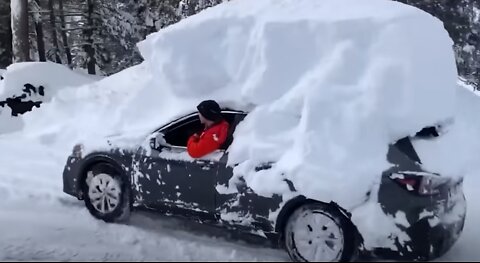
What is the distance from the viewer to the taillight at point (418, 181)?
5.00 meters

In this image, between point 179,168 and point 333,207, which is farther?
point 179,168

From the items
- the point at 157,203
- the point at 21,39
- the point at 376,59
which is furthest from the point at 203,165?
the point at 21,39

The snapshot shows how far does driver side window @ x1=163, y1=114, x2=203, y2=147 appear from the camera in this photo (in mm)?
6383

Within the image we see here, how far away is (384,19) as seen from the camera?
5.99 metres

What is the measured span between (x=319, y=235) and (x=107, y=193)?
8.12ft

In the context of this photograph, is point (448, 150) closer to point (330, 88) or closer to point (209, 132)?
point (330, 88)

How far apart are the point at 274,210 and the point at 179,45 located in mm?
2827

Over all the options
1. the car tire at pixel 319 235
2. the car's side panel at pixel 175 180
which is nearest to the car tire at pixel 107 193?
the car's side panel at pixel 175 180

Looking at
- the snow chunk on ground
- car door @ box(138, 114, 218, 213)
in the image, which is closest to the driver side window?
car door @ box(138, 114, 218, 213)

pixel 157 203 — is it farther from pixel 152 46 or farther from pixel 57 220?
pixel 152 46

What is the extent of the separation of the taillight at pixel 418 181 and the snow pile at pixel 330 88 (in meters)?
0.17

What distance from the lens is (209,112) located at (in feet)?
19.6

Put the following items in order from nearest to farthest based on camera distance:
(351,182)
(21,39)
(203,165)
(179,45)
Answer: (351,182), (203,165), (179,45), (21,39)

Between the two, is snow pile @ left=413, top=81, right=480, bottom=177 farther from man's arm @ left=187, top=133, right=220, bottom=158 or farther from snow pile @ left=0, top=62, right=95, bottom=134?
snow pile @ left=0, top=62, right=95, bottom=134
